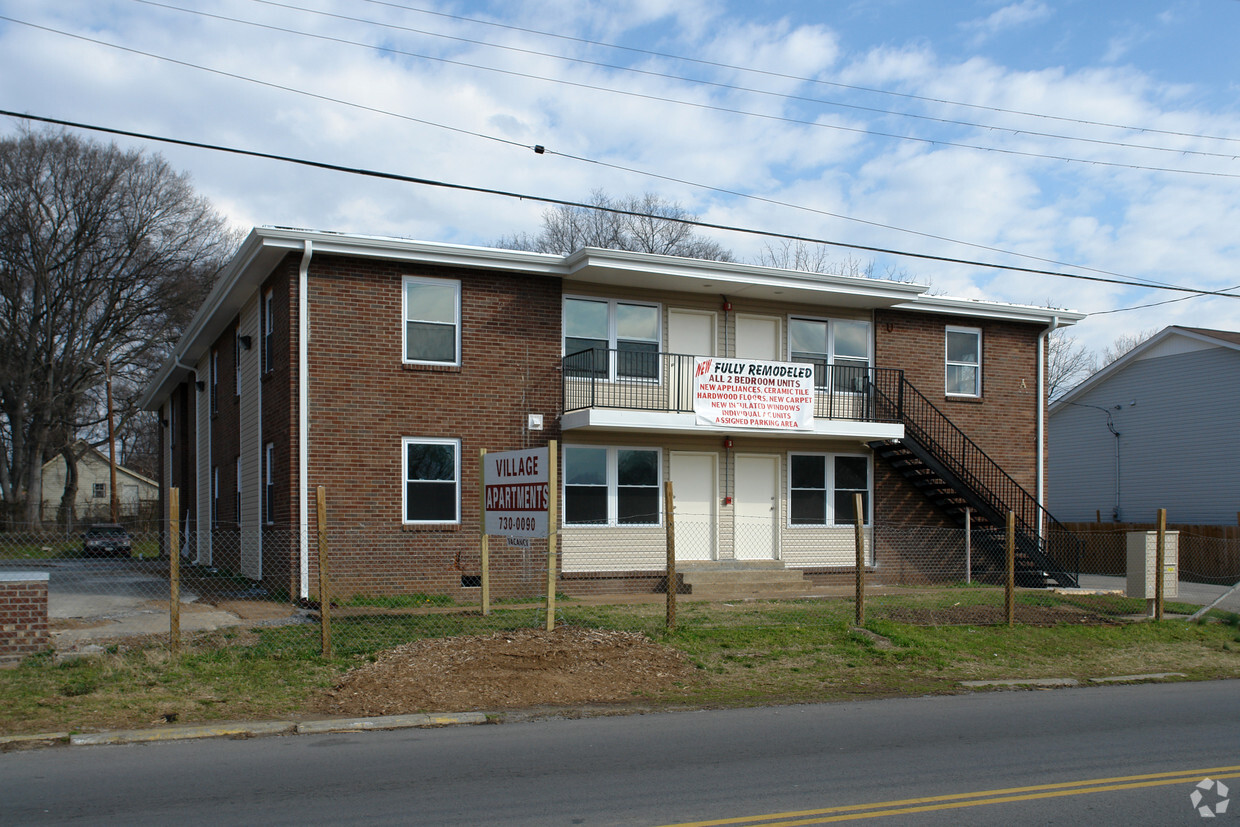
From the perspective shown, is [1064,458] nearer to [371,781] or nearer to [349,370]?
[349,370]

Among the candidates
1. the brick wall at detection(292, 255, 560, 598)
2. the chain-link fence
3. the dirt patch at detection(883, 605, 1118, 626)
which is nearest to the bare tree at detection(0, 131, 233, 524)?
the chain-link fence

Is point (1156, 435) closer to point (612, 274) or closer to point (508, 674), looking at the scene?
point (612, 274)

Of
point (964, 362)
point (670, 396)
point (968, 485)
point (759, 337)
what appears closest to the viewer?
point (670, 396)

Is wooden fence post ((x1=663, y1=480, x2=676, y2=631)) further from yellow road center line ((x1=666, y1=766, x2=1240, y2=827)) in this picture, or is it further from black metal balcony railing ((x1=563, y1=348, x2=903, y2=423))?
black metal balcony railing ((x1=563, y1=348, x2=903, y2=423))

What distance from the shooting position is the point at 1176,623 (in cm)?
1518

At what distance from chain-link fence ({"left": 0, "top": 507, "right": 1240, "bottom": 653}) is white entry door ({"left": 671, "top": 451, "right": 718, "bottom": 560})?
0.15ft

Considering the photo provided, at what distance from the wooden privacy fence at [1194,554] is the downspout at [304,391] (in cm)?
1873

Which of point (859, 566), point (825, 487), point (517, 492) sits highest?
point (517, 492)

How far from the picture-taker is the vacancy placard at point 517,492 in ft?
38.7

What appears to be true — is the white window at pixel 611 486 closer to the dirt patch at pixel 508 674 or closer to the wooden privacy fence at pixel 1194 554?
the dirt patch at pixel 508 674

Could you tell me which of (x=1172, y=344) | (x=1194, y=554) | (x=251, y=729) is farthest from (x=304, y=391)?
(x=1172, y=344)

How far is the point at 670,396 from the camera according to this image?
19.4 metres

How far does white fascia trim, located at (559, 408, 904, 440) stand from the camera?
1788cm

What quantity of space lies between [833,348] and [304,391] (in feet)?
36.5
